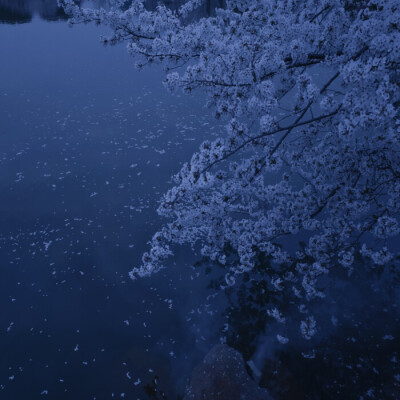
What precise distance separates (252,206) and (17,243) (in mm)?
5520

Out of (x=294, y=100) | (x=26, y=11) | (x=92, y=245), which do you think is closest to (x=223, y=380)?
(x=294, y=100)

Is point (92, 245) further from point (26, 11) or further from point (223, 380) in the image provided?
point (26, 11)

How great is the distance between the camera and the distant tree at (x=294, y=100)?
11.8 feet

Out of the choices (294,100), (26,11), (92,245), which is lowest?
(92,245)

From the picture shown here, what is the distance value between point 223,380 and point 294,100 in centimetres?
408

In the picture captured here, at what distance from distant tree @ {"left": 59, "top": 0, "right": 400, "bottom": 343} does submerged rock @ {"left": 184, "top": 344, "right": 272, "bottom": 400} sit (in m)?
1.26

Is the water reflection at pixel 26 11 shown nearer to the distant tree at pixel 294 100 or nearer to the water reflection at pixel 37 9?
the water reflection at pixel 37 9

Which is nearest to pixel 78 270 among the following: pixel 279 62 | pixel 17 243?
pixel 17 243

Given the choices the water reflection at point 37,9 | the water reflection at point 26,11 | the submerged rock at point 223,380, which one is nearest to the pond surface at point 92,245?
the submerged rock at point 223,380

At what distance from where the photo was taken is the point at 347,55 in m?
4.09

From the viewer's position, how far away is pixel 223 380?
5.22 meters

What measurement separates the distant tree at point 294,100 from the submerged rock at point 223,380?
1.26 m

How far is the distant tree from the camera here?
3.60m

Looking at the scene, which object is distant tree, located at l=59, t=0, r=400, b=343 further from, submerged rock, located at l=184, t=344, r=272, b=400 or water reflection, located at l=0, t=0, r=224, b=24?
water reflection, located at l=0, t=0, r=224, b=24
